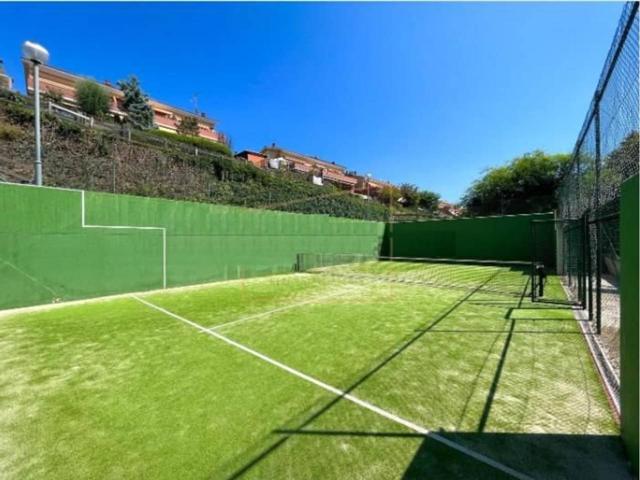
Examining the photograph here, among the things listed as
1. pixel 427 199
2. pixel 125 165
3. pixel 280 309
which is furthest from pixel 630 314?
pixel 427 199

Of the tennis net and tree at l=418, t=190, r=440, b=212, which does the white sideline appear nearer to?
the tennis net

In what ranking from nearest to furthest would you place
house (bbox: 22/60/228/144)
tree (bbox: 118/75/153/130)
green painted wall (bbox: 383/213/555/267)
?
green painted wall (bbox: 383/213/555/267) < house (bbox: 22/60/228/144) < tree (bbox: 118/75/153/130)

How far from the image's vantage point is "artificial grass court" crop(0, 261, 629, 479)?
6.88ft

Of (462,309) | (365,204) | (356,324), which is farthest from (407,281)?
(365,204)

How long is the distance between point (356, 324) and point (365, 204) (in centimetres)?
1957

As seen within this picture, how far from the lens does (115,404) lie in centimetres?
286

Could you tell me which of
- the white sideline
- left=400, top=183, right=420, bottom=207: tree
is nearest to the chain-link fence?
the white sideline

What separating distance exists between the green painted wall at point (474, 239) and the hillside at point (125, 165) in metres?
5.72

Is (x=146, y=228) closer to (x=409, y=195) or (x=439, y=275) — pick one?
(x=439, y=275)

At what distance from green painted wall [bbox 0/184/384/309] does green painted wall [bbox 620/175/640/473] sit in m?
9.72

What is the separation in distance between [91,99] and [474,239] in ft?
86.3

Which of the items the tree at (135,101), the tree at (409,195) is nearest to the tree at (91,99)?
the tree at (135,101)

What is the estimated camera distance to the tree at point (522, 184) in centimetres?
2603

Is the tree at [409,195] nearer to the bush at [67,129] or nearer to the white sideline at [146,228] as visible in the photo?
the bush at [67,129]
